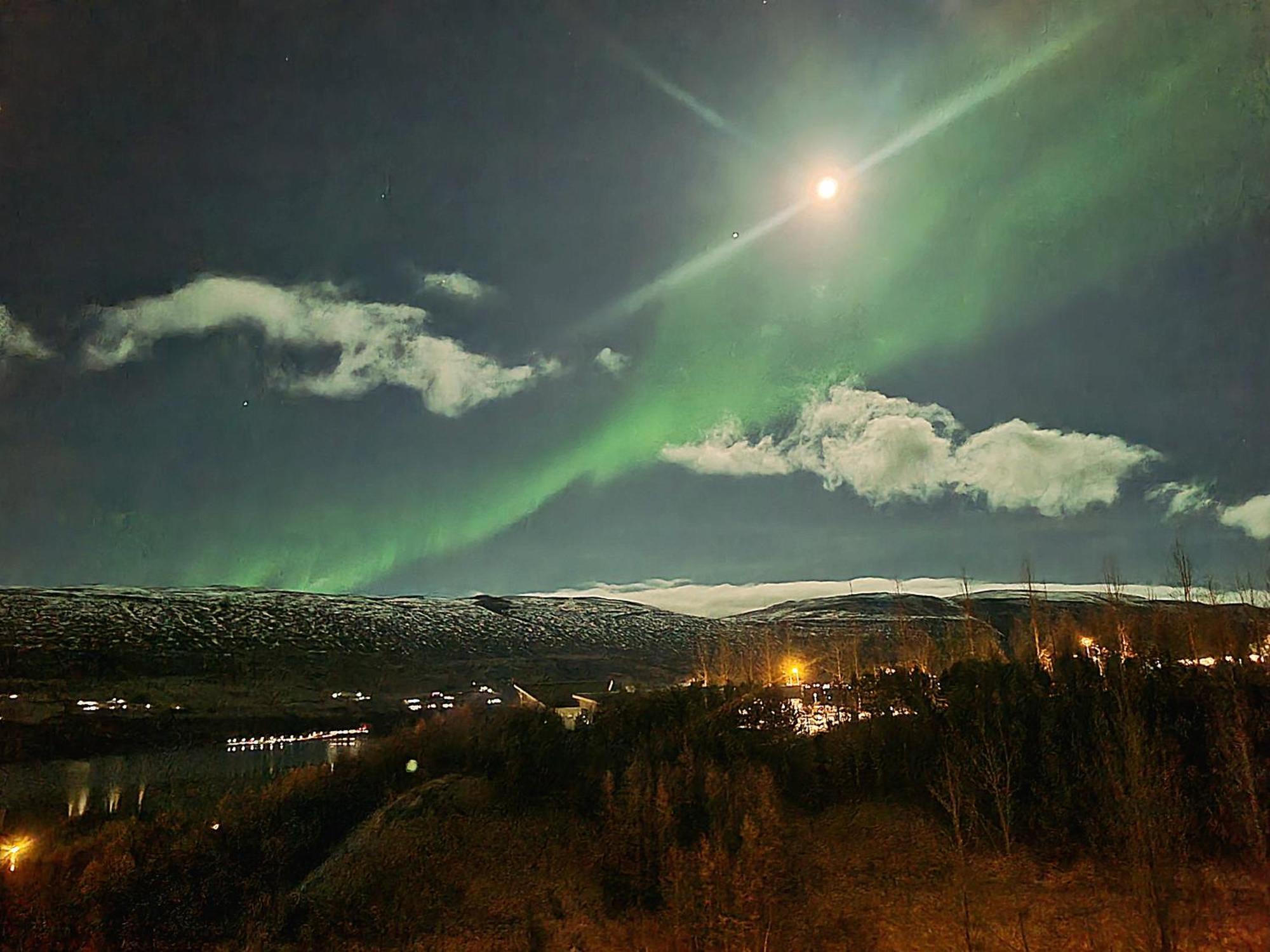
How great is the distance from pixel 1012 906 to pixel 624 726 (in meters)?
14.9

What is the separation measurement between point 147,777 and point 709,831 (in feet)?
125

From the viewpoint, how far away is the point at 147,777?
4444cm

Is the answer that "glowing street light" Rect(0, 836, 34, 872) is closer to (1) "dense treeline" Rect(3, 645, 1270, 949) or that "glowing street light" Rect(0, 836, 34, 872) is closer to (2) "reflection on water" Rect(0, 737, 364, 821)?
(1) "dense treeline" Rect(3, 645, 1270, 949)

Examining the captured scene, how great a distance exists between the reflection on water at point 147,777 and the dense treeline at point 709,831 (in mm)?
9566

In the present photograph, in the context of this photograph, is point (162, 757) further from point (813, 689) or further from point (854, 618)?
point (854, 618)

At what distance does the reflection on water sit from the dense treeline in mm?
9566

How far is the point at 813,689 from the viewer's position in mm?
44438

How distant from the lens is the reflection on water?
3466cm

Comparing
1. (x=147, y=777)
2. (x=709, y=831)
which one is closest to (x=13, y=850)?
(x=709, y=831)

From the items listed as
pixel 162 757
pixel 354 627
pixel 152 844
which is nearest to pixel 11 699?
pixel 162 757

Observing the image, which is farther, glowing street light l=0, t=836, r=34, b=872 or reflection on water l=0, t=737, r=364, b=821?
reflection on water l=0, t=737, r=364, b=821

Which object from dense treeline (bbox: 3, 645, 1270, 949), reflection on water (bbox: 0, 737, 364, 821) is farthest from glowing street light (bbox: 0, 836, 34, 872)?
reflection on water (bbox: 0, 737, 364, 821)

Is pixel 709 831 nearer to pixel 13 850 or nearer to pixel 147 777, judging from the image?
pixel 13 850

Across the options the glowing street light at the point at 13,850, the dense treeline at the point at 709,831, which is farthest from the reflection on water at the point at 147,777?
the dense treeline at the point at 709,831
